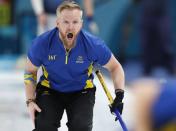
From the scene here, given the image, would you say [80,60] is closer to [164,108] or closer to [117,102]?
[117,102]

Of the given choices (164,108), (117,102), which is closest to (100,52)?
(117,102)

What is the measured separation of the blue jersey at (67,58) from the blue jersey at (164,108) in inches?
90.4

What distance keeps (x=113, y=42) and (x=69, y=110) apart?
7.52 m

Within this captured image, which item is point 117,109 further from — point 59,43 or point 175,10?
point 175,10

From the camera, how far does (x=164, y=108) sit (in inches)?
70.9

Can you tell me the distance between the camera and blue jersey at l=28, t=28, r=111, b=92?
4.11 m

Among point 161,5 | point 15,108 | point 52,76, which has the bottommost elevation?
point 15,108

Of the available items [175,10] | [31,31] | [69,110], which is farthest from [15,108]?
[175,10]

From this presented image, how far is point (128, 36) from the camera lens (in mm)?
11617

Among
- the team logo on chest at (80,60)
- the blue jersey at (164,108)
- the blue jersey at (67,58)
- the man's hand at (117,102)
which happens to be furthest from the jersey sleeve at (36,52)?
the blue jersey at (164,108)

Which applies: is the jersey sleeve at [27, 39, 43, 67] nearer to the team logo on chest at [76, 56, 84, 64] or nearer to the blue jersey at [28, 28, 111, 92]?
the blue jersey at [28, 28, 111, 92]

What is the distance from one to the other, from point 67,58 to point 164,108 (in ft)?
7.75

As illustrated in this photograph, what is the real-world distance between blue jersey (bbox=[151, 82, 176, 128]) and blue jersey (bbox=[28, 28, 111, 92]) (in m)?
2.30

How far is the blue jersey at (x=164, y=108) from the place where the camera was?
5.89ft
